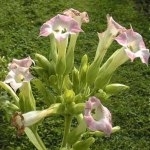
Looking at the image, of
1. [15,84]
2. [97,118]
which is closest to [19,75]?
[15,84]

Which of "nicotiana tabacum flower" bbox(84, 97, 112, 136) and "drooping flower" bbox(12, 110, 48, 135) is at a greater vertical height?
"nicotiana tabacum flower" bbox(84, 97, 112, 136)

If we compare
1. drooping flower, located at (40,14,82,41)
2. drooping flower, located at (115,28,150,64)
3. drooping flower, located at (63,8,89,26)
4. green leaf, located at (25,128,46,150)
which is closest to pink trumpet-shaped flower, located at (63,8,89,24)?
drooping flower, located at (63,8,89,26)

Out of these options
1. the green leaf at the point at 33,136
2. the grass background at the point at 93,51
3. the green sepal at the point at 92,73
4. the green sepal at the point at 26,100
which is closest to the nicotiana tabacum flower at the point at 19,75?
the green sepal at the point at 26,100

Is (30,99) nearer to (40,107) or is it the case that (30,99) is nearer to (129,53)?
(129,53)

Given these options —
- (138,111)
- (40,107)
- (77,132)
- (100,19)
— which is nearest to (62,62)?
(77,132)

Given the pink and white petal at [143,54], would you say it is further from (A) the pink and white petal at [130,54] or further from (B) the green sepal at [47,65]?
(B) the green sepal at [47,65]

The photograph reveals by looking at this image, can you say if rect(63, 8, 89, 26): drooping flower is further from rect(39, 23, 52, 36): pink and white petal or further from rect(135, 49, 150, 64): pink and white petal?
rect(135, 49, 150, 64): pink and white petal

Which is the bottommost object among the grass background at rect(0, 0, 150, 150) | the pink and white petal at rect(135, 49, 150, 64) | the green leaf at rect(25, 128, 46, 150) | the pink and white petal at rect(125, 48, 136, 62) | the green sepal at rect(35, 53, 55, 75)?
the grass background at rect(0, 0, 150, 150)
